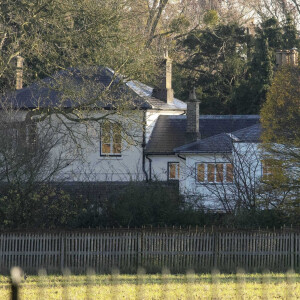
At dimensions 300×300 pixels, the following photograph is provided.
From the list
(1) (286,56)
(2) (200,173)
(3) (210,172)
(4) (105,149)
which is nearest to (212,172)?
(3) (210,172)

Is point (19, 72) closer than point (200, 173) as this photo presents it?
No

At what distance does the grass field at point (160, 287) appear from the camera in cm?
1445

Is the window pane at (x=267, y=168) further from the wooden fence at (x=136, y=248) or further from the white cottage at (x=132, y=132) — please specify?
the wooden fence at (x=136, y=248)

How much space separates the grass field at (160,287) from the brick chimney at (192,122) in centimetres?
1637

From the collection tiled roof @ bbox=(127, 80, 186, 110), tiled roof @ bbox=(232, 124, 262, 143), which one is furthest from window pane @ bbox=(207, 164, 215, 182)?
tiled roof @ bbox=(127, 80, 186, 110)

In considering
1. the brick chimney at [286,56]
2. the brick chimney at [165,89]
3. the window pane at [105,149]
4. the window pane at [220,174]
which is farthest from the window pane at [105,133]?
the brick chimney at [286,56]

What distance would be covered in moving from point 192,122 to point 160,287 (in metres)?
19.6

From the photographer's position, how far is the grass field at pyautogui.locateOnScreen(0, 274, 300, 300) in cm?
1445

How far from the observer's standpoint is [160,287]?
51.8ft

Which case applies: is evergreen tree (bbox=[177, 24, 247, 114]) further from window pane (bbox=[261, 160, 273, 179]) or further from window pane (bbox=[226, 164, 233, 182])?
window pane (bbox=[261, 160, 273, 179])

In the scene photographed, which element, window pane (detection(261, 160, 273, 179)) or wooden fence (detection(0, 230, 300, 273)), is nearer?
wooden fence (detection(0, 230, 300, 273))

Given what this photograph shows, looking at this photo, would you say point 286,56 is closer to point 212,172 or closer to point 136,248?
point 212,172

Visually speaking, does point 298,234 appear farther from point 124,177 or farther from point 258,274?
point 124,177

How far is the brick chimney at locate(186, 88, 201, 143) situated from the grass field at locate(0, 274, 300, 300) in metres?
16.4
